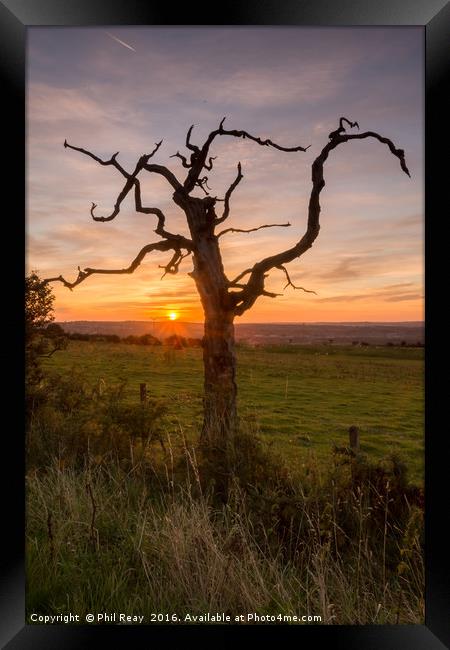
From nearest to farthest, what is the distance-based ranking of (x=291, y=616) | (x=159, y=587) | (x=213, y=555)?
1. (x=291, y=616)
2. (x=159, y=587)
3. (x=213, y=555)

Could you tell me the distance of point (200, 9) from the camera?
2775 mm

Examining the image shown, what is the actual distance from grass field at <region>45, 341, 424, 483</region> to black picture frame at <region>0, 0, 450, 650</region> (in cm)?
270

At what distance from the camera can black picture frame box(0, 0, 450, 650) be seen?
8.90 ft

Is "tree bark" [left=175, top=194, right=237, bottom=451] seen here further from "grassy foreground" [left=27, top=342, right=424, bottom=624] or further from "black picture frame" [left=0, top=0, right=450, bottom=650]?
"black picture frame" [left=0, top=0, right=450, bottom=650]

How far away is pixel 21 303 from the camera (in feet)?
9.58

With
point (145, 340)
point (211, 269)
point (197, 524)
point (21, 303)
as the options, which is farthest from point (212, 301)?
point (145, 340)

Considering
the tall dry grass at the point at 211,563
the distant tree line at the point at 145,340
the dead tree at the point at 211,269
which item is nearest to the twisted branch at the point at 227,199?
the dead tree at the point at 211,269

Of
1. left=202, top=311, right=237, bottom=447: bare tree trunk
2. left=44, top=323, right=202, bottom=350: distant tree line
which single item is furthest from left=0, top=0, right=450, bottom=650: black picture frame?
left=44, top=323, right=202, bottom=350: distant tree line

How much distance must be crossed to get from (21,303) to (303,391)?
2414 centimetres

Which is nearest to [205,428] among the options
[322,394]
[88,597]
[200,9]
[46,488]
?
[46,488]

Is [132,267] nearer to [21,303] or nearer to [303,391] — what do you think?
[21,303]

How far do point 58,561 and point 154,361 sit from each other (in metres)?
24.3

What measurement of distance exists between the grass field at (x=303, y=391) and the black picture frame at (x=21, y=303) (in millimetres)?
2698

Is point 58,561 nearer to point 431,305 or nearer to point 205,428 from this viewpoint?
point 431,305
